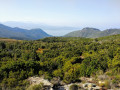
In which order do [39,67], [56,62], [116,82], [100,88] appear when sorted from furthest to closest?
1. [56,62]
2. [39,67]
3. [116,82]
4. [100,88]

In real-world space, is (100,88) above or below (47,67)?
above

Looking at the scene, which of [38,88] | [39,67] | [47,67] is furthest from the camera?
[47,67]

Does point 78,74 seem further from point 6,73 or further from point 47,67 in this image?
point 6,73

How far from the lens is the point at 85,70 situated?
1812cm

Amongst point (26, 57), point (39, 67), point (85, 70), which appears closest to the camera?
point (85, 70)

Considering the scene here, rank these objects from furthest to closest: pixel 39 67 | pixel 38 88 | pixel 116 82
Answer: pixel 39 67
pixel 116 82
pixel 38 88

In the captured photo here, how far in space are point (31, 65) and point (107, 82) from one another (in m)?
13.6

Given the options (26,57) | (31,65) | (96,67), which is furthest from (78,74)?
(26,57)

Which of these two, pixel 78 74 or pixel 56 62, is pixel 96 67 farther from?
pixel 56 62

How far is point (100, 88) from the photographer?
1070 centimetres

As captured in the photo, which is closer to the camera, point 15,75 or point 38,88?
point 38,88

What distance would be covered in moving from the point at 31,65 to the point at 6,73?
4.42m

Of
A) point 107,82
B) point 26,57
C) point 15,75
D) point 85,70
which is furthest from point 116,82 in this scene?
point 26,57

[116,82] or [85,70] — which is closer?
[116,82]
